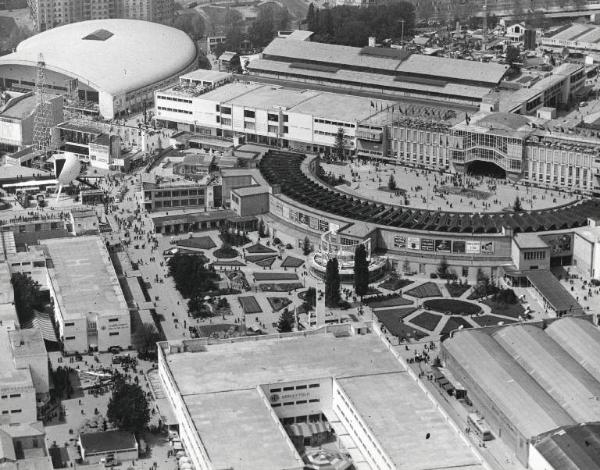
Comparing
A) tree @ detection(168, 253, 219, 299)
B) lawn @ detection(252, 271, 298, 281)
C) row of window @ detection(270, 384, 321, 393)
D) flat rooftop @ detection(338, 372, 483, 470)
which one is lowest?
lawn @ detection(252, 271, 298, 281)

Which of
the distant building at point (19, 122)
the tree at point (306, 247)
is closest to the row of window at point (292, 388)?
the tree at point (306, 247)

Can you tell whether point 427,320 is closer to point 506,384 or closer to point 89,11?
point 506,384

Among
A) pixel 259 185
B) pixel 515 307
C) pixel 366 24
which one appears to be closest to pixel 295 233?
pixel 259 185

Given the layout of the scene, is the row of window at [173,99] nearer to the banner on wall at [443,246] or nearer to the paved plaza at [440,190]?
the paved plaza at [440,190]

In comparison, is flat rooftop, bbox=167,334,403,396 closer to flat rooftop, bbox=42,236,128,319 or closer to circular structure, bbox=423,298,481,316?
flat rooftop, bbox=42,236,128,319

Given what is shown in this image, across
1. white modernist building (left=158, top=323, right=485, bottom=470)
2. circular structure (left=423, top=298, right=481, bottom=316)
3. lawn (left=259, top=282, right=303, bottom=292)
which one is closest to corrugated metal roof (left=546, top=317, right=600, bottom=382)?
circular structure (left=423, top=298, right=481, bottom=316)
